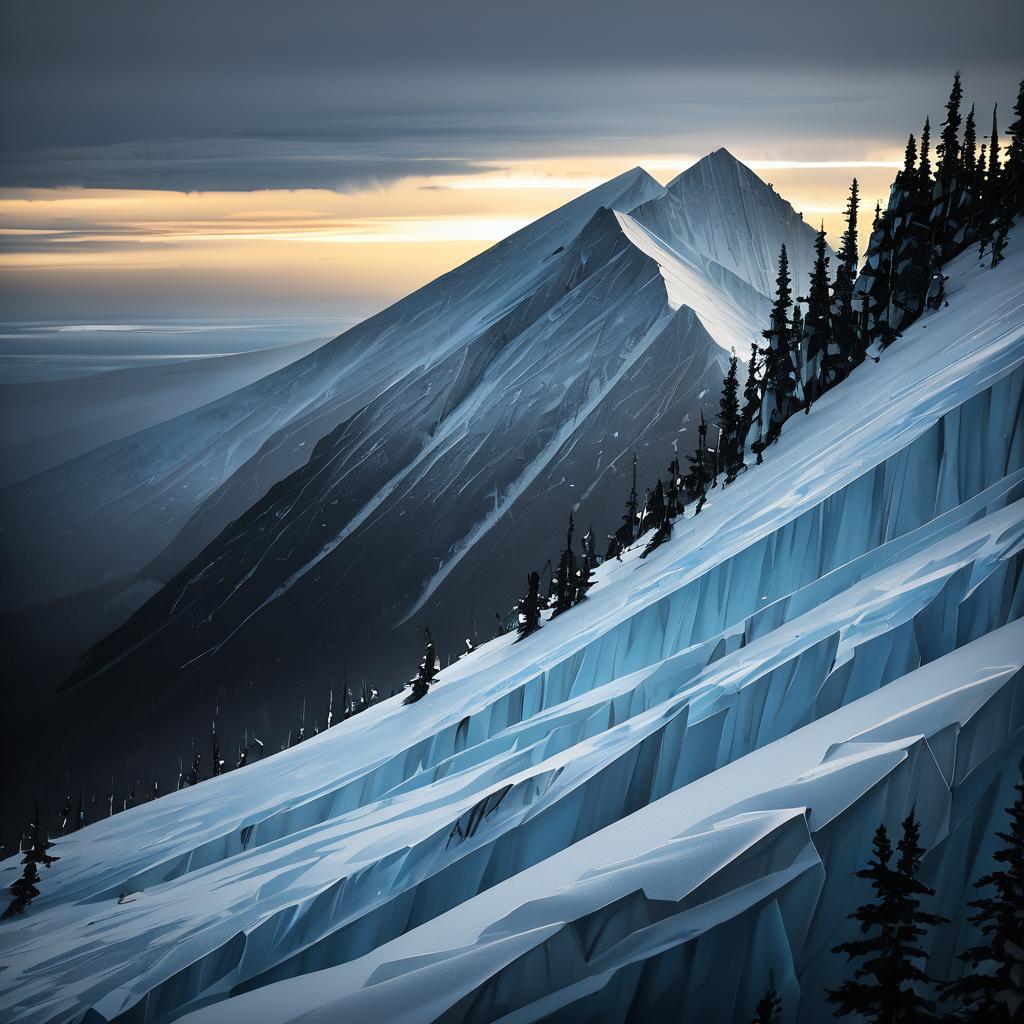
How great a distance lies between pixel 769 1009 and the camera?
2722 cm

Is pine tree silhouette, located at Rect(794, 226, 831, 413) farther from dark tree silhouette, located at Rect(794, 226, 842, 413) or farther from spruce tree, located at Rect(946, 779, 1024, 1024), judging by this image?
spruce tree, located at Rect(946, 779, 1024, 1024)

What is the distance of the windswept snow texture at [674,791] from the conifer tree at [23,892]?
235 cm

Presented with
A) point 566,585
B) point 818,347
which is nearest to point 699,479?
point 566,585

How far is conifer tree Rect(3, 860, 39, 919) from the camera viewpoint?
84.5m

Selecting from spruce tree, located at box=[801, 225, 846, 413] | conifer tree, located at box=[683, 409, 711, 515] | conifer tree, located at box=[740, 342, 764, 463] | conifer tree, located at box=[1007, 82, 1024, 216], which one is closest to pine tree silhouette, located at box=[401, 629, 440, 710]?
conifer tree, located at box=[683, 409, 711, 515]

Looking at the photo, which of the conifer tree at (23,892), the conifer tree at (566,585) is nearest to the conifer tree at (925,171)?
the conifer tree at (566,585)

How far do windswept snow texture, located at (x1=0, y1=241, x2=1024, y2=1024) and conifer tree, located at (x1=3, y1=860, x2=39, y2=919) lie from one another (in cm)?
235

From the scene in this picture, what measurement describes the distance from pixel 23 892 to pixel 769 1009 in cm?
7778

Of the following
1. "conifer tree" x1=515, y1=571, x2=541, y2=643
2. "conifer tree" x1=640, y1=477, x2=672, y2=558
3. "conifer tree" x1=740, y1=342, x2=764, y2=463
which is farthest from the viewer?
"conifer tree" x1=740, y1=342, x2=764, y2=463

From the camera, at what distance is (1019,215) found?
318 feet

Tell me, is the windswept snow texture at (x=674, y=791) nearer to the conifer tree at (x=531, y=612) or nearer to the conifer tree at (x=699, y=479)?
the conifer tree at (x=531, y=612)

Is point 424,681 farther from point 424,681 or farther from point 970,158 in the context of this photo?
A: point 970,158

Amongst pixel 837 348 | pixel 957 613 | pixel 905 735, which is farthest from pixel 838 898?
pixel 837 348

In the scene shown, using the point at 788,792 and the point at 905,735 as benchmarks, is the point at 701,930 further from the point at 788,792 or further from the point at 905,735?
the point at 905,735
